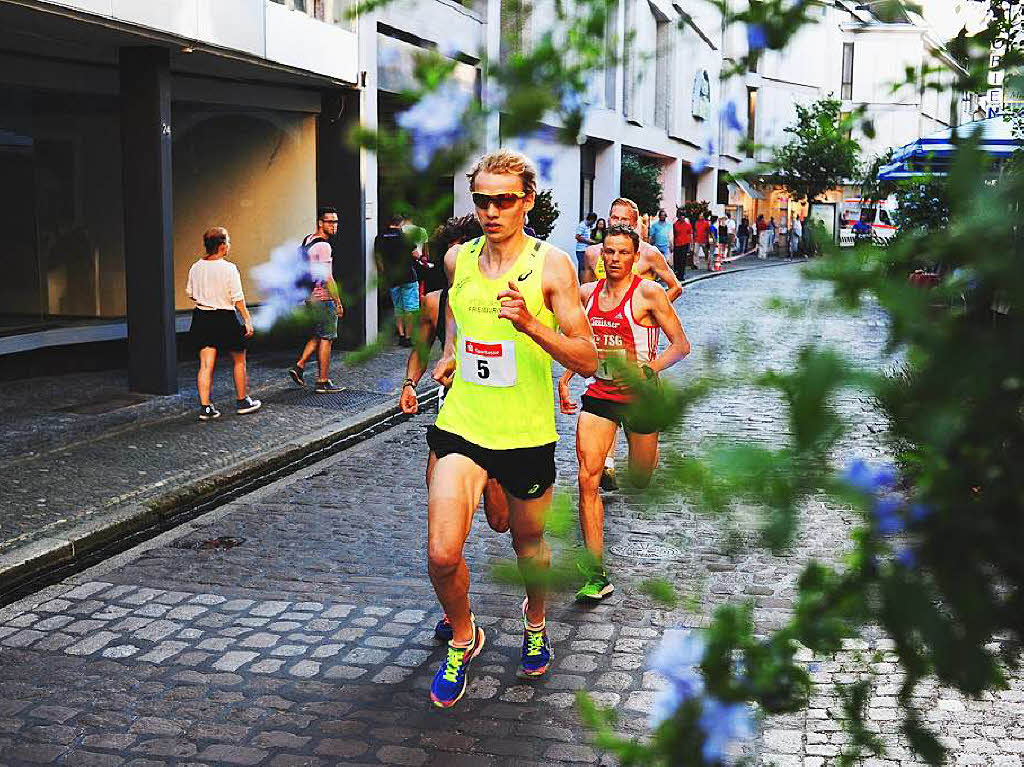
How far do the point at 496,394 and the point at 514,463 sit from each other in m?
0.27

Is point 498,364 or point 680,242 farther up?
point 680,242

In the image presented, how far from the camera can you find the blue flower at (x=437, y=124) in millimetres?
1497

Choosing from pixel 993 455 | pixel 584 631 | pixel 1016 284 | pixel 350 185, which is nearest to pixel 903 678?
pixel 993 455

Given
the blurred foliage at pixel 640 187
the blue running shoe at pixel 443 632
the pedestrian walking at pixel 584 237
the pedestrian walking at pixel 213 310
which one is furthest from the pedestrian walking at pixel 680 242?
the blue running shoe at pixel 443 632

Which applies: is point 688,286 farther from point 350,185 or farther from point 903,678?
point 903,678

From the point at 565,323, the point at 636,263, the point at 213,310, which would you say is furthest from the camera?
the point at 213,310

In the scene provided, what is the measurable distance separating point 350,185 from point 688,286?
1723cm

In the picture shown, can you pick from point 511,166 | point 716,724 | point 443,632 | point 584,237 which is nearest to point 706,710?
point 716,724

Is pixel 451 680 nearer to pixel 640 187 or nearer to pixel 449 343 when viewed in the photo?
pixel 449 343

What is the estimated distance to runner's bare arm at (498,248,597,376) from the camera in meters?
→ 4.47

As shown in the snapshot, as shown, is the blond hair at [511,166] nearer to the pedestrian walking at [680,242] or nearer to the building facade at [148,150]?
the building facade at [148,150]

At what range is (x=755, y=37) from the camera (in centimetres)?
146

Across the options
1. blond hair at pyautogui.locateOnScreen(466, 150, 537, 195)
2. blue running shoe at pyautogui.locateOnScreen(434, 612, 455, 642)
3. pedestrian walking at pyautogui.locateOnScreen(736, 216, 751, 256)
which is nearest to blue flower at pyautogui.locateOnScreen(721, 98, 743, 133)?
blond hair at pyautogui.locateOnScreen(466, 150, 537, 195)

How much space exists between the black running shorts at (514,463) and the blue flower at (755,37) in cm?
339
